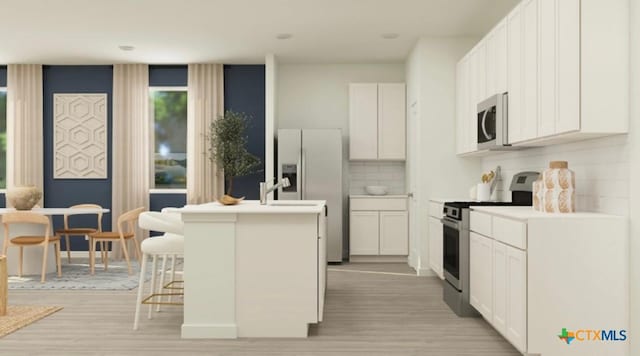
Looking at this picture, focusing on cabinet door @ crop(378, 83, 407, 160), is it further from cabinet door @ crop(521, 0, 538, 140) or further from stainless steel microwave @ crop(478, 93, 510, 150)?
cabinet door @ crop(521, 0, 538, 140)

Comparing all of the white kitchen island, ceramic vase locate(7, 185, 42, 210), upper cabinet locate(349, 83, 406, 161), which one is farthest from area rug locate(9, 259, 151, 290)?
upper cabinet locate(349, 83, 406, 161)

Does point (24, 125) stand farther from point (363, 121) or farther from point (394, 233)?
point (394, 233)

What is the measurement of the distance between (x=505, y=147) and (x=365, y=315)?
1.92m

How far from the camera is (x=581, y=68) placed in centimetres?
338

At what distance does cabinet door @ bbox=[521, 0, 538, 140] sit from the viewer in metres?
4.08

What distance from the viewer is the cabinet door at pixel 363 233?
782 centimetres

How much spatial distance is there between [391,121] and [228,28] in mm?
2690

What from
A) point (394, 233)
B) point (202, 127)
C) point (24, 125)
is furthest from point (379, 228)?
point (24, 125)

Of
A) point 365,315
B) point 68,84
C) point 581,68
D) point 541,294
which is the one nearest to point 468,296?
point 365,315

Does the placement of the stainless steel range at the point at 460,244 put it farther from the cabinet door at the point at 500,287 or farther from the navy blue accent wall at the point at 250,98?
the navy blue accent wall at the point at 250,98

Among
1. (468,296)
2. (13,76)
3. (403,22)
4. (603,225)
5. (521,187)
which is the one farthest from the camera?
(13,76)

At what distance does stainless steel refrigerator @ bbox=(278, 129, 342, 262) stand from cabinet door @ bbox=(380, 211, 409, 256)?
0.61m

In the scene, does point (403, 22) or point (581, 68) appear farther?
point (403, 22)

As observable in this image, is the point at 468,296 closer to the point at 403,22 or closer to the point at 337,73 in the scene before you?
the point at 403,22
